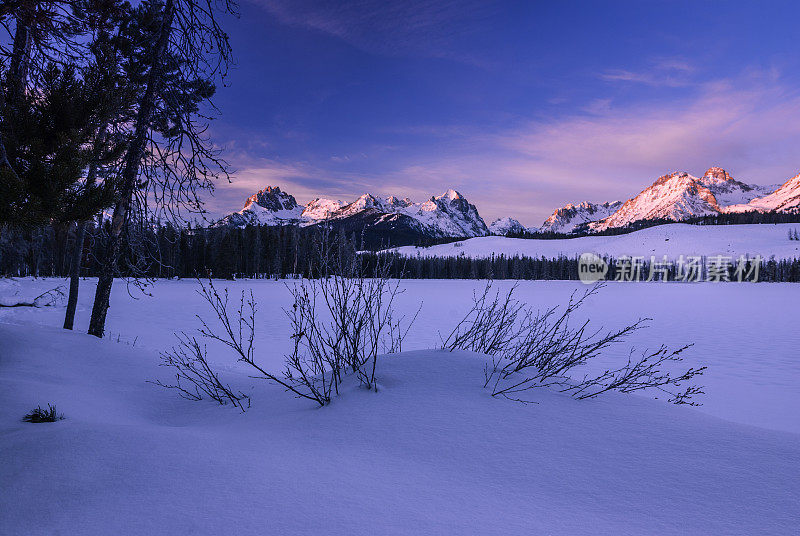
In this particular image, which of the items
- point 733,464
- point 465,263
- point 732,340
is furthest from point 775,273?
point 733,464

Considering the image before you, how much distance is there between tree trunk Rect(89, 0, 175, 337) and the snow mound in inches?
215

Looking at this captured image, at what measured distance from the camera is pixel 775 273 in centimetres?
8931

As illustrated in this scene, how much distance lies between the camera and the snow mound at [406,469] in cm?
164

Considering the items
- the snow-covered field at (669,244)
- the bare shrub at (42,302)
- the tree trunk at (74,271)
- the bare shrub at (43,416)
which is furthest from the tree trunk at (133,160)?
the snow-covered field at (669,244)

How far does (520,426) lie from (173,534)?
82.3 inches

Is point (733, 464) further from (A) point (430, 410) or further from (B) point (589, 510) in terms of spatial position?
(A) point (430, 410)

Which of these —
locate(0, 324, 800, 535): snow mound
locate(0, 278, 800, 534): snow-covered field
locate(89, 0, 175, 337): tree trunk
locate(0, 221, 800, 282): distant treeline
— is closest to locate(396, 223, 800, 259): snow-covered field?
locate(0, 221, 800, 282): distant treeline

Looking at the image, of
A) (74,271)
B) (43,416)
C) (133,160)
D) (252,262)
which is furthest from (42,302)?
(252,262)

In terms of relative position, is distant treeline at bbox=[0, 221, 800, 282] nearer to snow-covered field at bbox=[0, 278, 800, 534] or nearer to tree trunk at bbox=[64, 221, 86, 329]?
tree trunk at bbox=[64, 221, 86, 329]

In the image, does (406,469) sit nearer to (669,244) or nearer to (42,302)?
(42,302)

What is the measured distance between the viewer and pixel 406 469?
6.92 ft

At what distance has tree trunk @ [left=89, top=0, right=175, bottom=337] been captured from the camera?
714cm

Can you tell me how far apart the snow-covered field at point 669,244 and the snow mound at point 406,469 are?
125077 millimetres

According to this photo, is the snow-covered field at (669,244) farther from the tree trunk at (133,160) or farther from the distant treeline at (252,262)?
the tree trunk at (133,160)
